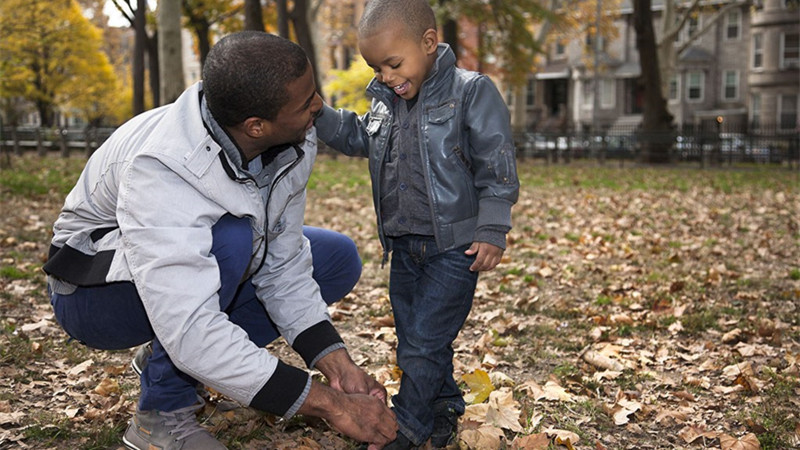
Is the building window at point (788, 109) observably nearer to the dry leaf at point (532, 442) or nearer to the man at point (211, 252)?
the dry leaf at point (532, 442)

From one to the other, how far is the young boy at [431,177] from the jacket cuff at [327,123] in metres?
0.19

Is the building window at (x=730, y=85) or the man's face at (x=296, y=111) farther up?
the building window at (x=730, y=85)

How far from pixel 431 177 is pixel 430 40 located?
51cm

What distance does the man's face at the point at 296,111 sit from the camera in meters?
2.48

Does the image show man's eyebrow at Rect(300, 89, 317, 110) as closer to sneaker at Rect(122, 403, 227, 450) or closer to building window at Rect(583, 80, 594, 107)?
sneaker at Rect(122, 403, 227, 450)

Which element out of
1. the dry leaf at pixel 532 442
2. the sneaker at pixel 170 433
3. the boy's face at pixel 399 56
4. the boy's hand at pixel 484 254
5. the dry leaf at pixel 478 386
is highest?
the boy's face at pixel 399 56

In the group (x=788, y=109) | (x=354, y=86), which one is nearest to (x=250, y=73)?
(x=354, y=86)

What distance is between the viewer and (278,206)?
9.29ft

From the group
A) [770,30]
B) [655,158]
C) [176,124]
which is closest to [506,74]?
[655,158]

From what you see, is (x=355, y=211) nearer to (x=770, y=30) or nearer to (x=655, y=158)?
(x=655, y=158)

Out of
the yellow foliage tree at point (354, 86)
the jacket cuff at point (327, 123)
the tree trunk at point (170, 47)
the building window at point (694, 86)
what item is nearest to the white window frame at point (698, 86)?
the building window at point (694, 86)

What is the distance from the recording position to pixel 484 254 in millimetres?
2824

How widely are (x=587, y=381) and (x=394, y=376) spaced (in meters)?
0.96

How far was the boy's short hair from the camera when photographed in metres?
2.78
